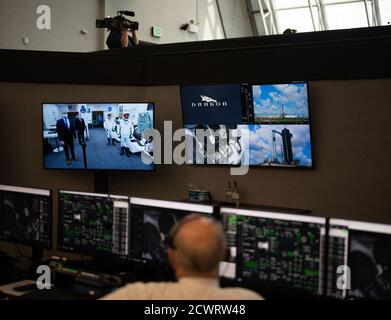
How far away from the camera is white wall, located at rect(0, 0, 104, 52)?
621cm

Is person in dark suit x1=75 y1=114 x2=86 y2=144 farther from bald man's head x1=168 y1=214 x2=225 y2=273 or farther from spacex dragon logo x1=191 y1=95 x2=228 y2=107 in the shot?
bald man's head x1=168 y1=214 x2=225 y2=273

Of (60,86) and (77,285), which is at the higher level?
(60,86)

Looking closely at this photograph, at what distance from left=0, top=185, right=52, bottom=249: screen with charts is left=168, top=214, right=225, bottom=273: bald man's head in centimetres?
150

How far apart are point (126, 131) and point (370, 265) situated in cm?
228

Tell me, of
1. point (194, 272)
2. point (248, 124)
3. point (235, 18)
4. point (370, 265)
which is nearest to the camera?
point (194, 272)

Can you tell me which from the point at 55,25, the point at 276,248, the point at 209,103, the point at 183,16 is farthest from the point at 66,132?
the point at 183,16

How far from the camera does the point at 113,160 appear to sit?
396 cm

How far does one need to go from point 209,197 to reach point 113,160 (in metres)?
0.76

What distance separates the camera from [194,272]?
1.56m

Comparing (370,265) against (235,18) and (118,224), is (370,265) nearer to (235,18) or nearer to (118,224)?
(118,224)
